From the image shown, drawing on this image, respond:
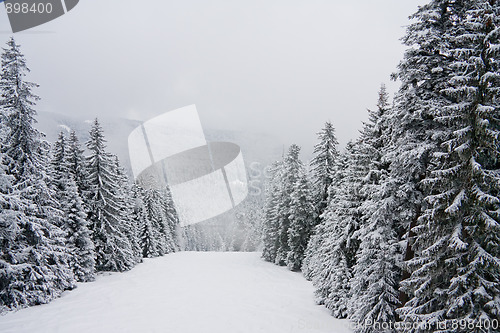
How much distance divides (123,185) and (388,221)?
3326 cm

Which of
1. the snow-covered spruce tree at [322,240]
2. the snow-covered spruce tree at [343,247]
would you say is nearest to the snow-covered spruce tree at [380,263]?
the snow-covered spruce tree at [343,247]

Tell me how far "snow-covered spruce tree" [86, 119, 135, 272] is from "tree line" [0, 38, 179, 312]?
0.08 meters

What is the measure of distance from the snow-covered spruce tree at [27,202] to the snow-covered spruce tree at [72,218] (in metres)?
3.12

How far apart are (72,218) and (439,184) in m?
24.2

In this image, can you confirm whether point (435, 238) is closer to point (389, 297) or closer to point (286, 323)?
point (389, 297)

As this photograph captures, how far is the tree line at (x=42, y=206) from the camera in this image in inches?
550

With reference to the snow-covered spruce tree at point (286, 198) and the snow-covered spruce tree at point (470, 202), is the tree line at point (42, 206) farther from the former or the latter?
the snow-covered spruce tree at point (286, 198)

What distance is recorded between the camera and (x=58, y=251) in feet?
58.5

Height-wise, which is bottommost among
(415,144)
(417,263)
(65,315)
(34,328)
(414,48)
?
(65,315)

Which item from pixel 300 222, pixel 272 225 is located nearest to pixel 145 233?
pixel 272 225

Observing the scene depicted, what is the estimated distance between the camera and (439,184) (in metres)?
8.49

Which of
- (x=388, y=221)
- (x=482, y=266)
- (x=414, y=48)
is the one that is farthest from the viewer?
(x=388, y=221)

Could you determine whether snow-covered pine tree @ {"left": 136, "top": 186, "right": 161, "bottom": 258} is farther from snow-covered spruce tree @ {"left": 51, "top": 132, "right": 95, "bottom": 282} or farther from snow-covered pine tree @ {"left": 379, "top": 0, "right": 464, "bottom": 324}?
snow-covered pine tree @ {"left": 379, "top": 0, "right": 464, "bottom": 324}

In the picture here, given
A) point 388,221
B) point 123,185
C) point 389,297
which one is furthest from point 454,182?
point 123,185
